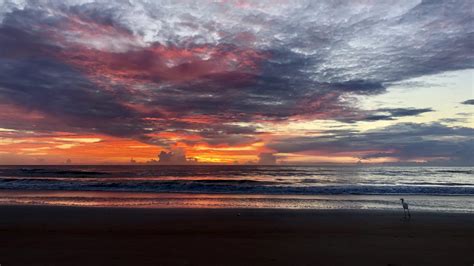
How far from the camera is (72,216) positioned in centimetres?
1505

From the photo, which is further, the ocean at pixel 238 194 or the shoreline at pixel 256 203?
the ocean at pixel 238 194

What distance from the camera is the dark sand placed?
8.02m

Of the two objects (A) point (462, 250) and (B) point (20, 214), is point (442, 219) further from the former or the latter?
(B) point (20, 214)

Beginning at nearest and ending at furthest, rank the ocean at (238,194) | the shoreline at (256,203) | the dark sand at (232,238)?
the dark sand at (232,238), the shoreline at (256,203), the ocean at (238,194)

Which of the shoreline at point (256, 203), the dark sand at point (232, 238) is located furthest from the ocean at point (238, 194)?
the dark sand at point (232, 238)

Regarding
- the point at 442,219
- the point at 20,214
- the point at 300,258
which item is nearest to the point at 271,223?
the point at 300,258

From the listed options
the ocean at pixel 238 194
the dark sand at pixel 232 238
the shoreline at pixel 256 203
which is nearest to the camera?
the dark sand at pixel 232 238

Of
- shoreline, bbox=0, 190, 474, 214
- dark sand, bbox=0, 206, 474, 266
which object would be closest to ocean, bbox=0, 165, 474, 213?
shoreline, bbox=0, 190, 474, 214

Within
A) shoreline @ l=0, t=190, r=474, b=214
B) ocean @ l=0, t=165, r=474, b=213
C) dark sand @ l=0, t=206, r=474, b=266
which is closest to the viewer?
dark sand @ l=0, t=206, r=474, b=266

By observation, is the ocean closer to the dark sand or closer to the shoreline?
the shoreline

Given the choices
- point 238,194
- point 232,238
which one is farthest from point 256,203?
point 232,238

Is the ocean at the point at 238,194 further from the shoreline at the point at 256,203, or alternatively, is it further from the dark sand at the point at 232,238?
the dark sand at the point at 232,238

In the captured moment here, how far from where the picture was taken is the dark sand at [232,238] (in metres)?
8.02

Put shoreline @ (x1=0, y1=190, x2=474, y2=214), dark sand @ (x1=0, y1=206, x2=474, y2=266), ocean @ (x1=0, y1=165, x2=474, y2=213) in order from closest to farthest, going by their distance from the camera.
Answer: dark sand @ (x1=0, y1=206, x2=474, y2=266), shoreline @ (x1=0, y1=190, x2=474, y2=214), ocean @ (x1=0, y1=165, x2=474, y2=213)
